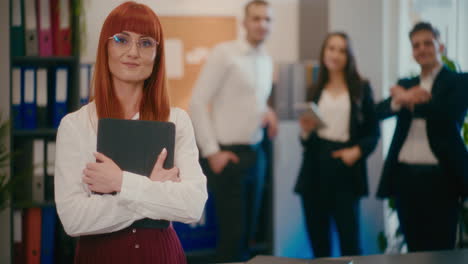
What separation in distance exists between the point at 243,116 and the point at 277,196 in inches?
29.3

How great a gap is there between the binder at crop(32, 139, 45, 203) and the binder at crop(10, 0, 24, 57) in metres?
0.48

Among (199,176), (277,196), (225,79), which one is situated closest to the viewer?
(199,176)

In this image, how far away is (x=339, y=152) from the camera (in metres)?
3.10

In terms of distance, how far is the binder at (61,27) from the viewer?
2947mm

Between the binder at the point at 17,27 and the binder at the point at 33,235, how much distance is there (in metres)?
0.82

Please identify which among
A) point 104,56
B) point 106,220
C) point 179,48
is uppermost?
point 179,48

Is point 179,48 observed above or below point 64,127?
above

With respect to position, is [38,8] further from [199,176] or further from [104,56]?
[199,176]

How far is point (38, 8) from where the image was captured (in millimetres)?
2930

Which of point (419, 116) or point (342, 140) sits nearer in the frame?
point (419, 116)

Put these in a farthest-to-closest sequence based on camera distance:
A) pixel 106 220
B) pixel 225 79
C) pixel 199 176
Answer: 1. pixel 225 79
2. pixel 199 176
3. pixel 106 220

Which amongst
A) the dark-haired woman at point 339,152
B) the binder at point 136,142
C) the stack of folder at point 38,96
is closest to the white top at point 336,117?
the dark-haired woman at point 339,152

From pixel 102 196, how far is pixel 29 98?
1763 millimetres

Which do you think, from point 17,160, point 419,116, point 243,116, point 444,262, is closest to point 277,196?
point 243,116
